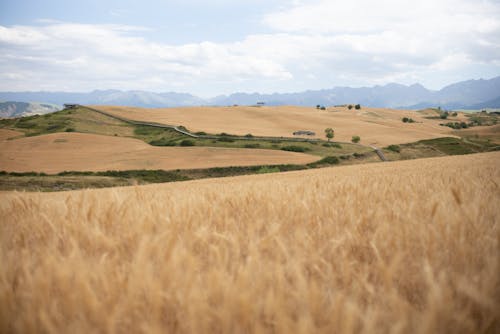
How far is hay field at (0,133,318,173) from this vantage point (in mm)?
69250

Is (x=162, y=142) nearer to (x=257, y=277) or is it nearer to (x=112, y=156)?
(x=112, y=156)

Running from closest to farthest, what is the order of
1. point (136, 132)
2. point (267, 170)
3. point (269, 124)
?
→ point (267, 170), point (136, 132), point (269, 124)

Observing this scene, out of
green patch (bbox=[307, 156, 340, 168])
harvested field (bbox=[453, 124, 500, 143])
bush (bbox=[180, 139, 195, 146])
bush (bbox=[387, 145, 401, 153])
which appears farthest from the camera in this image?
harvested field (bbox=[453, 124, 500, 143])

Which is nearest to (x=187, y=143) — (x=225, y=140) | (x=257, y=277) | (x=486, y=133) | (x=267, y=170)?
(x=225, y=140)

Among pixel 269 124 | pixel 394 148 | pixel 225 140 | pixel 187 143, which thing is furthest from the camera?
pixel 269 124

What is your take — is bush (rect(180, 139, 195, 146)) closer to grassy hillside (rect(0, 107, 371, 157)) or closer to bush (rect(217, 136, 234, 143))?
grassy hillside (rect(0, 107, 371, 157))

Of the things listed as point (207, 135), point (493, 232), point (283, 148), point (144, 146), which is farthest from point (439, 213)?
point (207, 135)

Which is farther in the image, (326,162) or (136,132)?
(136,132)

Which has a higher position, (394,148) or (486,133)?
(486,133)

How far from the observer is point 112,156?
78.2m

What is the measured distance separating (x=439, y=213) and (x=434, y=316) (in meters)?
1.82

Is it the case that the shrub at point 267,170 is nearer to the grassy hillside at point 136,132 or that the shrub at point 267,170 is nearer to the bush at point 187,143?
the grassy hillside at point 136,132

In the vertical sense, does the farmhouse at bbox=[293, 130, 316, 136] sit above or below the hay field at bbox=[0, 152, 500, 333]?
above

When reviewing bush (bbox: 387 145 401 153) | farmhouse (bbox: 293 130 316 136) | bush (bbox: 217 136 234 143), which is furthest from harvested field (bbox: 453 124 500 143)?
bush (bbox: 217 136 234 143)
